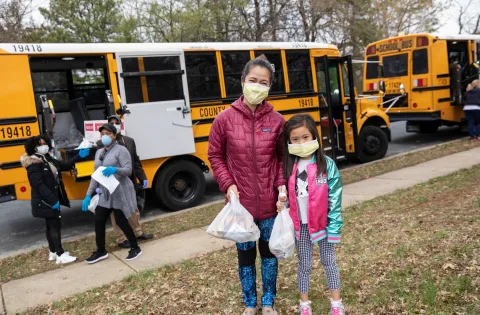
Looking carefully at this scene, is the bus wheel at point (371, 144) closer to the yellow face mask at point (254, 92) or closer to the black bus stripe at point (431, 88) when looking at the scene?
the black bus stripe at point (431, 88)

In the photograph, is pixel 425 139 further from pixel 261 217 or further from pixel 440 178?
pixel 261 217

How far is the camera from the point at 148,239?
5.61 m

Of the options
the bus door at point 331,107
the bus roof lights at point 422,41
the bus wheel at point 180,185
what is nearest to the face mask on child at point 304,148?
the bus wheel at point 180,185

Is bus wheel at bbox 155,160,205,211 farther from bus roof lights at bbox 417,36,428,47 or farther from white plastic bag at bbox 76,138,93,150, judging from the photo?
bus roof lights at bbox 417,36,428,47

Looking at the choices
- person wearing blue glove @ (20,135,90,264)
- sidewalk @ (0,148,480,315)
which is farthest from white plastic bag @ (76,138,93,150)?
sidewalk @ (0,148,480,315)

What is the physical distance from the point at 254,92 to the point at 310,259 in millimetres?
1228

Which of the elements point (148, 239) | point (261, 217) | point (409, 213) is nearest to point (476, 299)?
point (261, 217)

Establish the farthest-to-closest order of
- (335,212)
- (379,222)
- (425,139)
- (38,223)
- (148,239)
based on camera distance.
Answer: (425,139)
(38,223)
(148,239)
(379,222)
(335,212)

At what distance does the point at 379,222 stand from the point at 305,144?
266cm

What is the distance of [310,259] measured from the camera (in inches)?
118

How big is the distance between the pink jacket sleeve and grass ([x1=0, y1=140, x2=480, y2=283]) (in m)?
2.95

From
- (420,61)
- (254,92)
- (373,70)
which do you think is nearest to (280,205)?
(254,92)

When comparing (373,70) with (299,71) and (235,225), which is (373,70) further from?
(235,225)

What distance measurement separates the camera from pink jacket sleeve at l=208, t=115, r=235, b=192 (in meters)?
2.91
